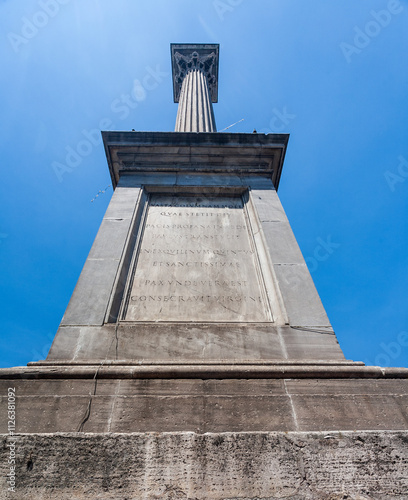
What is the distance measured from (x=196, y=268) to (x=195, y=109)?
10.5 m

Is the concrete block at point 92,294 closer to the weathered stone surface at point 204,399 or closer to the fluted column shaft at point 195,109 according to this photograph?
the weathered stone surface at point 204,399

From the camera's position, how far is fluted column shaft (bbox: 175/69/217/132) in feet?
44.8

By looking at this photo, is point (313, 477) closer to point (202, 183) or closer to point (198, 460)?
point (198, 460)

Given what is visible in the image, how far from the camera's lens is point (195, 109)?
1494 centimetres

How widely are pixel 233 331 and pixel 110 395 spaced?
6.90 ft

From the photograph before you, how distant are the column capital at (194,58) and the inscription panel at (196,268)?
17106mm

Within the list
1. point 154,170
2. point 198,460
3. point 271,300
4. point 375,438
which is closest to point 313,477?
point 375,438

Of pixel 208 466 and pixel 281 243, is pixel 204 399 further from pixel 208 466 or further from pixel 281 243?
pixel 281 243

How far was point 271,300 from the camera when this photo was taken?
20.3 feet

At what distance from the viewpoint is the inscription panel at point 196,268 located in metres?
6.04

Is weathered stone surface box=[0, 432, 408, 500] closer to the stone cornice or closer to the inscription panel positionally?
the inscription panel

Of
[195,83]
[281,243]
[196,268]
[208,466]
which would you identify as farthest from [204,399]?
[195,83]

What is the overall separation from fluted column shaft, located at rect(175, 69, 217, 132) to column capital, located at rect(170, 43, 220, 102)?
311 centimetres

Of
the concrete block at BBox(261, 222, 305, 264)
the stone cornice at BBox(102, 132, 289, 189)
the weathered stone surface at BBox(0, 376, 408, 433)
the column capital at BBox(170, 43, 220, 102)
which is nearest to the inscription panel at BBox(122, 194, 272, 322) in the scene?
the concrete block at BBox(261, 222, 305, 264)
